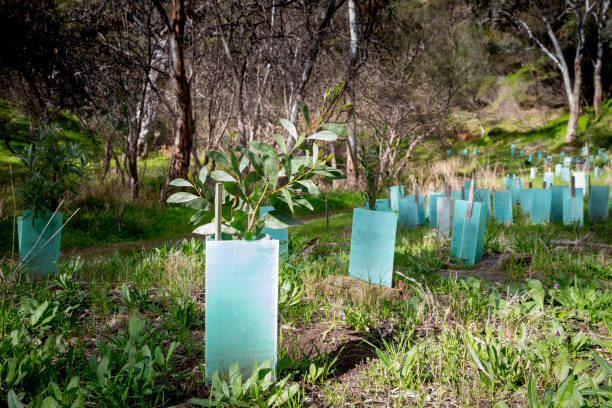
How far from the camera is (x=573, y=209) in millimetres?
5488

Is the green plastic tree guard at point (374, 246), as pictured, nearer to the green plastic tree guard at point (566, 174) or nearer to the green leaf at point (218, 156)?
the green leaf at point (218, 156)

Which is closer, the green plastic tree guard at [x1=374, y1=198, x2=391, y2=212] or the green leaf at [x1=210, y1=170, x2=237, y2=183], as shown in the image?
the green leaf at [x1=210, y1=170, x2=237, y2=183]

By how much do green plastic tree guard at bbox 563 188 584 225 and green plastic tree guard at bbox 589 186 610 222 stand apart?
0.77ft

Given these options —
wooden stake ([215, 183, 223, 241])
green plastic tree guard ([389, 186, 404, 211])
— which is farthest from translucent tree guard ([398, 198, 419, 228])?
wooden stake ([215, 183, 223, 241])

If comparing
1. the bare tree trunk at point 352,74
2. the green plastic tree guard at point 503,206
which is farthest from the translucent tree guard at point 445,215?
the bare tree trunk at point 352,74

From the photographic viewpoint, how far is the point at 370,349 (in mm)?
2027

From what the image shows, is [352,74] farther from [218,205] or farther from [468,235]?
[218,205]

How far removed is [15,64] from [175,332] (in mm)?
7376

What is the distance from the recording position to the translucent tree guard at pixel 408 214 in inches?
234

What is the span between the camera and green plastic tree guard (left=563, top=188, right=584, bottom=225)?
546 cm

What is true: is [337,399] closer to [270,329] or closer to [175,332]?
[270,329]

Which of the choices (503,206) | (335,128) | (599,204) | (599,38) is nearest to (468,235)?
(503,206)

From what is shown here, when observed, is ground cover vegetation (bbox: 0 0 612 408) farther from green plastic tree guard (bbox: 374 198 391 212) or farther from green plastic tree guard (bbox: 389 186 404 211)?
green plastic tree guard (bbox: 389 186 404 211)

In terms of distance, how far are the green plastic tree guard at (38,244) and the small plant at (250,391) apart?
216 centimetres
